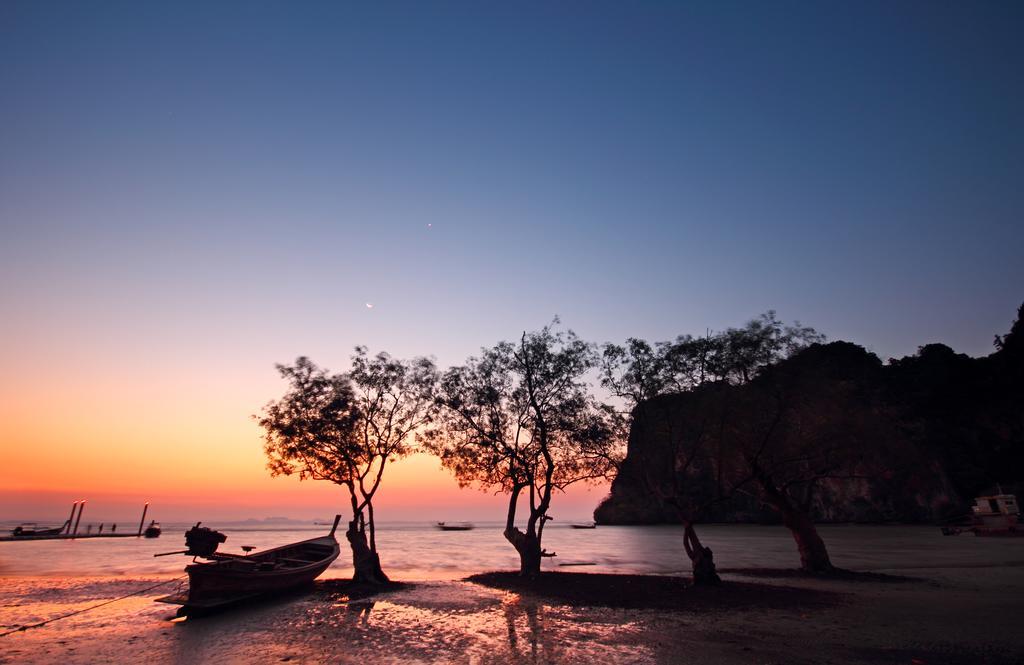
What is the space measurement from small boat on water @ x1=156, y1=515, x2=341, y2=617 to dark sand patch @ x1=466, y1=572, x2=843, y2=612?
1026 centimetres

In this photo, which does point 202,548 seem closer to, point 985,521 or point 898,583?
point 898,583

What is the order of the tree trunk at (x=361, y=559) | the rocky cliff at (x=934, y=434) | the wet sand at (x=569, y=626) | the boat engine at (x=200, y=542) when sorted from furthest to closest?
the rocky cliff at (x=934, y=434)
the tree trunk at (x=361, y=559)
the boat engine at (x=200, y=542)
the wet sand at (x=569, y=626)

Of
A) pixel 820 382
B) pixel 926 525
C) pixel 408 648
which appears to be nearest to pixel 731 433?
pixel 820 382

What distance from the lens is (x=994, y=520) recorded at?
66.8 metres

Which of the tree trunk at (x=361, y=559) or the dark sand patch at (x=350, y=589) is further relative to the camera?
the tree trunk at (x=361, y=559)

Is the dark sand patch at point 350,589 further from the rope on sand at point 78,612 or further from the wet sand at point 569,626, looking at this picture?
the rope on sand at point 78,612

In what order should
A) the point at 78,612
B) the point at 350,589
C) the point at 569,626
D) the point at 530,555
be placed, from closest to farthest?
the point at 569,626 → the point at 78,612 → the point at 350,589 → the point at 530,555

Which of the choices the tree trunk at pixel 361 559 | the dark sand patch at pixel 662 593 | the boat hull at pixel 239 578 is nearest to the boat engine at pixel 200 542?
the boat hull at pixel 239 578

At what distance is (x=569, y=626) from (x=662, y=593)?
25.3 ft

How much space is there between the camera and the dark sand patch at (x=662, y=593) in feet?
64.7

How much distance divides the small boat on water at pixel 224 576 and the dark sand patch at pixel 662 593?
10260 mm

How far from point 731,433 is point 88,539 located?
112366 millimetres

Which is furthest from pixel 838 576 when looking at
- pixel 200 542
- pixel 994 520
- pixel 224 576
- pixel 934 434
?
pixel 934 434

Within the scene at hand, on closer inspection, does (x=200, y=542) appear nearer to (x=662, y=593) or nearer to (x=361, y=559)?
(x=361, y=559)
